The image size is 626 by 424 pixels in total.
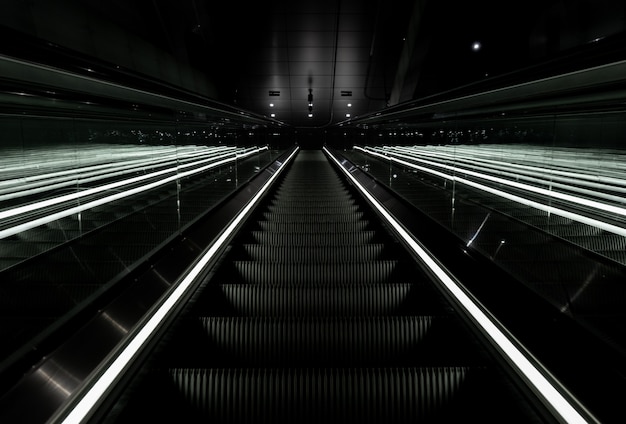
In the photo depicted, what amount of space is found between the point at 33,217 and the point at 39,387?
1112 mm

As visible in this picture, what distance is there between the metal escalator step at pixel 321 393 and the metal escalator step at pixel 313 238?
2.55 m

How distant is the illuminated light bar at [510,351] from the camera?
1.46 m

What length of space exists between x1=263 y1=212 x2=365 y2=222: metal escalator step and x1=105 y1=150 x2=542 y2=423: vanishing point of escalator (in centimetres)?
162

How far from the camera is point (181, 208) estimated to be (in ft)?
12.6

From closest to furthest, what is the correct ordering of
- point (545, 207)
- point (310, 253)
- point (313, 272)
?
1. point (545, 207)
2. point (313, 272)
3. point (310, 253)

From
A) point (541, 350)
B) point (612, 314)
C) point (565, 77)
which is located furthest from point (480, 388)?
point (565, 77)

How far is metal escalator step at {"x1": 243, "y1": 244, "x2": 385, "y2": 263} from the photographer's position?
4.04m

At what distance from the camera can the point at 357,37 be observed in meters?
15.3

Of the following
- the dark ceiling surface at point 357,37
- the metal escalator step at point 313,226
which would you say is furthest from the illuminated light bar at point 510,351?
the dark ceiling surface at point 357,37

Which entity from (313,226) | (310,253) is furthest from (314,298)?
(313,226)

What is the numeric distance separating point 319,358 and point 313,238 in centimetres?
228

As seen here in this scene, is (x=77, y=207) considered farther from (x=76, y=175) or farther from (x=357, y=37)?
(x=357, y=37)

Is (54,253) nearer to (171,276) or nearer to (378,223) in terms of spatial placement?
(171,276)

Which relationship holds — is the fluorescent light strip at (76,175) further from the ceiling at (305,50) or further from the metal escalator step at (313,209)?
the ceiling at (305,50)
